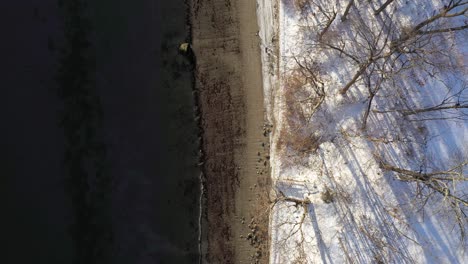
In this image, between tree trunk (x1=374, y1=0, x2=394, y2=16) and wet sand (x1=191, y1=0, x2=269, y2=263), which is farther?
wet sand (x1=191, y1=0, x2=269, y2=263)

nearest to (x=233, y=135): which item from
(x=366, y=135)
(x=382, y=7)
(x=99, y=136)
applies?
(x=366, y=135)

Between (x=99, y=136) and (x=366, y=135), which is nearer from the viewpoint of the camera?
(x=366, y=135)

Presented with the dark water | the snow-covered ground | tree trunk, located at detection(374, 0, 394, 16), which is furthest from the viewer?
the dark water

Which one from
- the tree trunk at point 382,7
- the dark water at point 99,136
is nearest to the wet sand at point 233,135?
the dark water at point 99,136

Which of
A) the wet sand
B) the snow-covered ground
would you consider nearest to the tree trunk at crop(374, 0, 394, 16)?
the snow-covered ground

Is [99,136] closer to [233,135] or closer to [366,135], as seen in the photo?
[233,135]

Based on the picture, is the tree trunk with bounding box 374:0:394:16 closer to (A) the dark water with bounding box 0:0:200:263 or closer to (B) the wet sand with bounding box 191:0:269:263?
(B) the wet sand with bounding box 191:0:269:263

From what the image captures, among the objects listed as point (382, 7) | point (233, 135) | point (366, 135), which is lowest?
point (366, 135)
